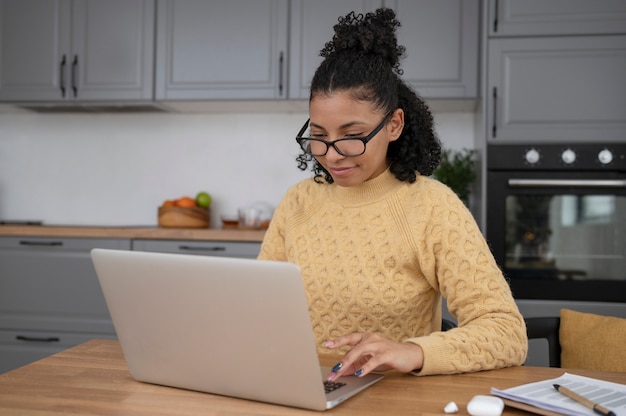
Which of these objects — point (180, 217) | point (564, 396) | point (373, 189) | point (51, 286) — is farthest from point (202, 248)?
point (564, 396)

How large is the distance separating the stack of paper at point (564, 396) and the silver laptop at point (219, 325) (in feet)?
0.72

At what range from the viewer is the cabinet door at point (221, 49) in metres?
3.22

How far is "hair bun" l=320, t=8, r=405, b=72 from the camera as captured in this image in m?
1.37

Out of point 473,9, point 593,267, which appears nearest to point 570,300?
point 593,267

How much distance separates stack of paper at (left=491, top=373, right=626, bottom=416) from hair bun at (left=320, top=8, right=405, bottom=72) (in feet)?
2.33

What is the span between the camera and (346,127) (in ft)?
4.27

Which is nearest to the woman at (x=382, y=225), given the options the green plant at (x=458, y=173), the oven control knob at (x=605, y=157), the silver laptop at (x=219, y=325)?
the silver laptop at (x=219, y=325)

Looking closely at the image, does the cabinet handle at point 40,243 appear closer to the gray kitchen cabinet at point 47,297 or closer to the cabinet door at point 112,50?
the gray kitchen cabinet at point 47,297

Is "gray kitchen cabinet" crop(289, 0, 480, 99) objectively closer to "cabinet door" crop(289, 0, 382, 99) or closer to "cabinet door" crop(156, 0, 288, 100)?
"cabinet door" crop(289, 0, 382, 99)

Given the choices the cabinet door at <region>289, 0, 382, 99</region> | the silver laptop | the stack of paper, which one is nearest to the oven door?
the cabinet door at <region>289, 0, 382, 99</region>

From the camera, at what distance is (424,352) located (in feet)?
3.53

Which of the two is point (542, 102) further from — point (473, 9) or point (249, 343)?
point (249, 343)

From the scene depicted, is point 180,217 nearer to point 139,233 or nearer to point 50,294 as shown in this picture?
point 139,233

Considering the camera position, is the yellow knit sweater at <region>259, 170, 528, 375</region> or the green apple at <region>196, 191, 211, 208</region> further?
the green apple at <region>196, 191, 211, 208</region>
